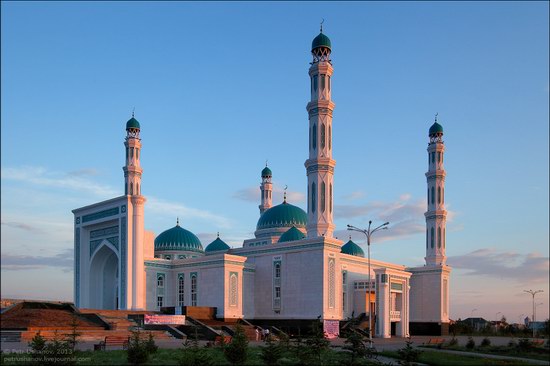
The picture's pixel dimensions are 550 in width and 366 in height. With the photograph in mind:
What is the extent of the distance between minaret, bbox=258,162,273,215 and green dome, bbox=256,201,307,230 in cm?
763

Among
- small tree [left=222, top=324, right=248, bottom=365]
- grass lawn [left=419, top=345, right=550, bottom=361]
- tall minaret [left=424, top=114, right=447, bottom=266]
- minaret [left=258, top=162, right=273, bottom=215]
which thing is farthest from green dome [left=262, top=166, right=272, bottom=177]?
small tree [left=222, top=324, right=248, bottom=365]

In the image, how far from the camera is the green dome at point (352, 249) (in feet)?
196

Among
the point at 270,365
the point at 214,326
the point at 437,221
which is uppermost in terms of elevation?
the point at 437,221

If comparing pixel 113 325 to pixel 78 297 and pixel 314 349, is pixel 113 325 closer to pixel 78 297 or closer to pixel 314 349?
pixel 78 297

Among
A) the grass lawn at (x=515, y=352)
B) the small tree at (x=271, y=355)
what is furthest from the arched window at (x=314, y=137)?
the small tree at (x=271, y=355)

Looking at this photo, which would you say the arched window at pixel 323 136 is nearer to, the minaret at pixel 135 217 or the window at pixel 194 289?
the window at pixel 194 289

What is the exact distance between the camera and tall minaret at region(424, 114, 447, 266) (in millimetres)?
A: 54281

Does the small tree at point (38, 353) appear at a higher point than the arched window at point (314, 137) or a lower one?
lower

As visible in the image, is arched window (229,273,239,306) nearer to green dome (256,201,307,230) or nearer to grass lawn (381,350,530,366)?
green dome (256,201,307,230)

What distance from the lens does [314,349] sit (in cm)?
1641

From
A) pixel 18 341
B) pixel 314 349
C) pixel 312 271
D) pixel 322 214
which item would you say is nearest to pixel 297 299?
pixel 312 271

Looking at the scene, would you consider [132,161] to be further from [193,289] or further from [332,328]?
[332,328]

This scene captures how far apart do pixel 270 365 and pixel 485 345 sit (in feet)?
58.0

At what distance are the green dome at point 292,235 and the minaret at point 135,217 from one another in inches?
484
